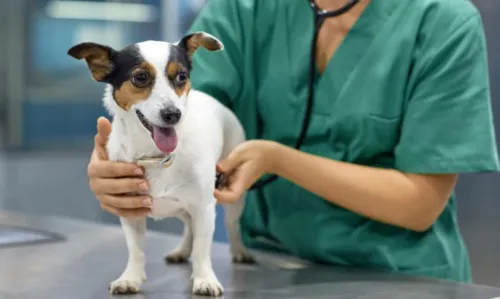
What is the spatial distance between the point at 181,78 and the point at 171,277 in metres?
0.31

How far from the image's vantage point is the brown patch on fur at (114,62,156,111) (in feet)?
2.84

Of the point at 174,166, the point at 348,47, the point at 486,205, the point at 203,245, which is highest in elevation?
the point at 348,47

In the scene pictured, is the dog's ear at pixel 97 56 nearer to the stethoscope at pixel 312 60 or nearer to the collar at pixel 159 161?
the collar at pixel 159 161

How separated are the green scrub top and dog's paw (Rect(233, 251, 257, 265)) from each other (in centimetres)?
8

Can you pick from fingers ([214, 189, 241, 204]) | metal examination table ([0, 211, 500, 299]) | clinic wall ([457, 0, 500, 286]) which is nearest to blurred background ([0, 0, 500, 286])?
clinic wall ([457, 0, 500, 286])

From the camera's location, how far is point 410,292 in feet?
3.26

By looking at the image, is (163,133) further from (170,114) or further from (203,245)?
(203,245)

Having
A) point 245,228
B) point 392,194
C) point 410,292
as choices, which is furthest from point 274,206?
point 410,292

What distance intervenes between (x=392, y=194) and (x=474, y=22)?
0.89ft

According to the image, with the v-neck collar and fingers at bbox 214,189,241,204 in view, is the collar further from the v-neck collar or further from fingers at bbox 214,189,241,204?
the v-neck collar

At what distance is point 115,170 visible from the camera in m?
0.96

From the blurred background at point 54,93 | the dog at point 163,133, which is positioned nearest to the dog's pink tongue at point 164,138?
the dog at point 163,133

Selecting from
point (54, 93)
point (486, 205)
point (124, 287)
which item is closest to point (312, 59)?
point (124, 287)

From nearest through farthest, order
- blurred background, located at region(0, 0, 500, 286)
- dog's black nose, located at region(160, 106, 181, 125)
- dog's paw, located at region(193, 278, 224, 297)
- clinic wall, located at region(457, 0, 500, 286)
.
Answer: dog's black nose, located at region(160, 106, 181, 125)
dog's paw, located at region(193, 278, 224, 297)
clinic wall, located at region(457, 0, 500, 286)
blurred background, located at region(0, 0, 500, 286)
